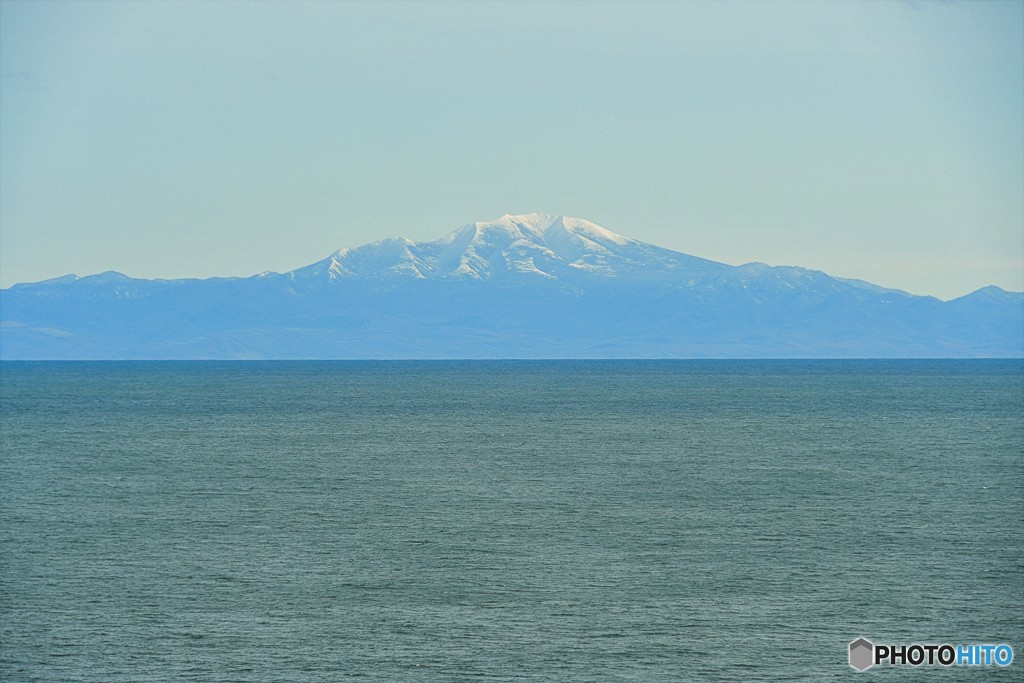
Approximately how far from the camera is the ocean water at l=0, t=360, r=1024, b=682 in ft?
112

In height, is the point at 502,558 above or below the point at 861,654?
above

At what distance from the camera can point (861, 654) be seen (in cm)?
3369

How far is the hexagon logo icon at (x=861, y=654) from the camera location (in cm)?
3325

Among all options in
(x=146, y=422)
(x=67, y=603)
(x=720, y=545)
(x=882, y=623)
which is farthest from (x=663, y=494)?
(x=146, y=422)

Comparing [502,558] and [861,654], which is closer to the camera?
[861,654]

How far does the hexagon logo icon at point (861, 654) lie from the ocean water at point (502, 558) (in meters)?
0.36

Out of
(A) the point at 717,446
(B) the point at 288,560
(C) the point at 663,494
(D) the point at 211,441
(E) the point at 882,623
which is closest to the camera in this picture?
(E) the point at 882,623

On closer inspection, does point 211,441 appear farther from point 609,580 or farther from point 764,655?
point 764,655

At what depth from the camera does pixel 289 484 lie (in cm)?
6856

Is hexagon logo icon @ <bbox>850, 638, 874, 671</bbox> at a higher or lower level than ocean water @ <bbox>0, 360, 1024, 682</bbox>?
lower

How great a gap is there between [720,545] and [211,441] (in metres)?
59.2

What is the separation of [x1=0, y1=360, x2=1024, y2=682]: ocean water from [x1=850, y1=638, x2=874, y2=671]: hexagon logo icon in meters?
0.36

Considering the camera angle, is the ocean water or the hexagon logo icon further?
the ocean water

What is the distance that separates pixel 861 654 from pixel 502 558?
50.4ft
